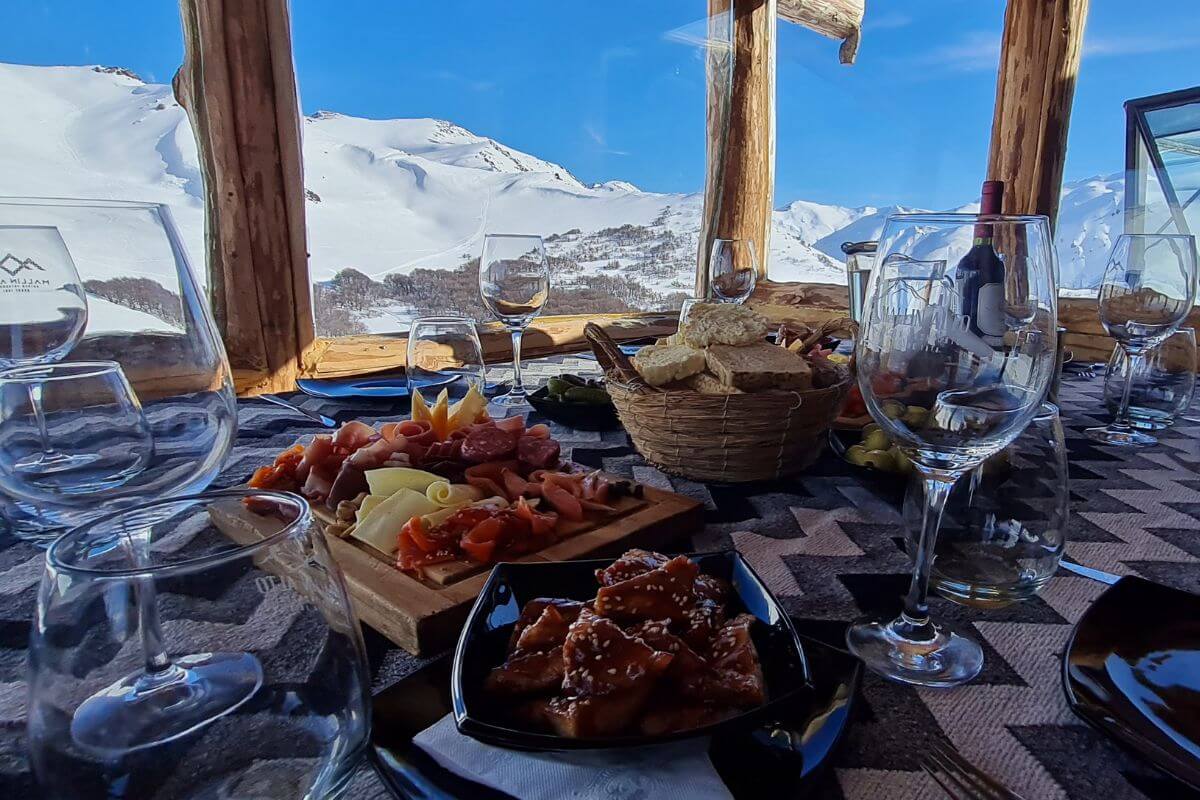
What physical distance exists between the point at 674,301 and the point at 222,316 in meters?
2.91

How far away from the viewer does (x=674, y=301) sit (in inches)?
174

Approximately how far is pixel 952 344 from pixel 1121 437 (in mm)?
1141

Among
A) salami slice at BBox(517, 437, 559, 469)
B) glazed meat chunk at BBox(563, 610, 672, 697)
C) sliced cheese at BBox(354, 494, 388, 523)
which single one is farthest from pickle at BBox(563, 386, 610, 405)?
glazed meat chunk at BBox(563, 610, 672, 697)

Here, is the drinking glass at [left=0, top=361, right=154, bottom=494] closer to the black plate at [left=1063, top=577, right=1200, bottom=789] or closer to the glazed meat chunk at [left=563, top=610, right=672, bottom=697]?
the glazed meat chunk at [left=563, top=610, right=672, bottom=697]

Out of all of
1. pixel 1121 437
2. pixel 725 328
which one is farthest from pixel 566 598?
pixel 1121 437

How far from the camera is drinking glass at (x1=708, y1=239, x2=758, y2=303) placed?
78.0 inches

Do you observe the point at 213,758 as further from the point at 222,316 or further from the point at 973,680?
the point at 222,316

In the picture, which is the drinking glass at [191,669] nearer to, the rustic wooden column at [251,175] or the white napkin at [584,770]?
the white napkin at [584,770]

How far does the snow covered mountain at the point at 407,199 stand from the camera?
2379mm

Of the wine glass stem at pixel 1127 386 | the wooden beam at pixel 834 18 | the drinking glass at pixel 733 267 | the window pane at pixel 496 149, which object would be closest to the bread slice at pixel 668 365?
the drinking glass at pixel 733 267

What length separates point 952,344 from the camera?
56 cm

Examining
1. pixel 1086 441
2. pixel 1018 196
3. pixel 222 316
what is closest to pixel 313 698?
pixel 1086 441

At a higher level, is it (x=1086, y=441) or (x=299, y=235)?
(x=299, y=235)

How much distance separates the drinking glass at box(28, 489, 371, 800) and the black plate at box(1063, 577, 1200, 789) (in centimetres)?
52
